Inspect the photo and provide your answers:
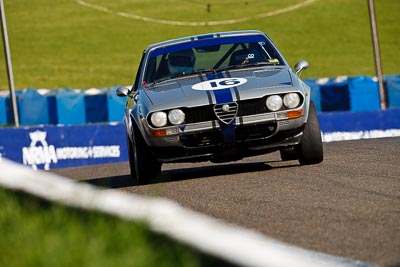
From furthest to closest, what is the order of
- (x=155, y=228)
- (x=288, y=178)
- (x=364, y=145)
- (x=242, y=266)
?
(x=364, y=145)
(x=288, y=178)
(x=155, y=228)
(x=242, y=266)

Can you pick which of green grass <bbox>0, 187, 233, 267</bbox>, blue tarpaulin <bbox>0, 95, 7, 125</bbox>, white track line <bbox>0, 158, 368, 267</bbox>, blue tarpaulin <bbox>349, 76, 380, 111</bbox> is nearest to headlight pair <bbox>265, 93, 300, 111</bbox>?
white track line <bbox>0, 158, 368, 267</bbox>

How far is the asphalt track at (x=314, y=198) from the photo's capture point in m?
6.09

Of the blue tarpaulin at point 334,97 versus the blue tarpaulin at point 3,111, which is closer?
the blue tarpaulin at point 334,97

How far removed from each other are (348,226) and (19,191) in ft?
7.09

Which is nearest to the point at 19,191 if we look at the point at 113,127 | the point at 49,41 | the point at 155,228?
the point at 155,228

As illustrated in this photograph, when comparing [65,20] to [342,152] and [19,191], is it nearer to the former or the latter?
[342,152]

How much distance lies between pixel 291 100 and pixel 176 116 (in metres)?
1.08

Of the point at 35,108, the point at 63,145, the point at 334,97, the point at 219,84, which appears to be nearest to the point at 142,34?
the point at 35,108

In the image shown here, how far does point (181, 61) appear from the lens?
11.9m

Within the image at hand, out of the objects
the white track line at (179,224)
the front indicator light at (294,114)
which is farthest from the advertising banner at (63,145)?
the white track line at (179,224)

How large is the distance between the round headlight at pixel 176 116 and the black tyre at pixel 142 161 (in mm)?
569

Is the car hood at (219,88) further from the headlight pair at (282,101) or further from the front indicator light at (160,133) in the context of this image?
the front indicator light at (160,133)

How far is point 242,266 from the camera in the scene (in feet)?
10.5

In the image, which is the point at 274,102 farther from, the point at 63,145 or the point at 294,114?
the point at 63,145
